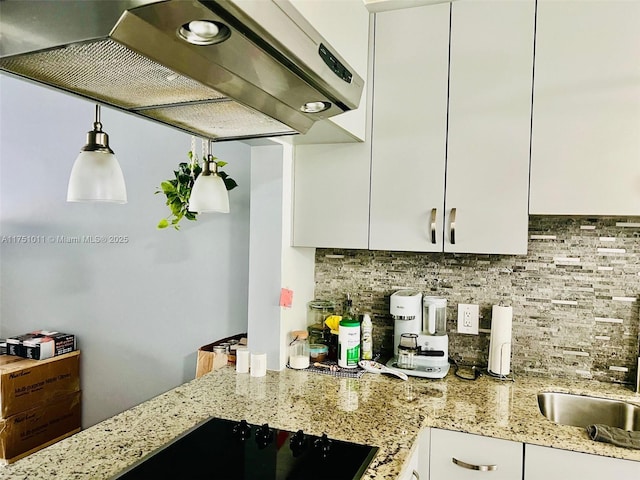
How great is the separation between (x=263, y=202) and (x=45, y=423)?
2.08 meters

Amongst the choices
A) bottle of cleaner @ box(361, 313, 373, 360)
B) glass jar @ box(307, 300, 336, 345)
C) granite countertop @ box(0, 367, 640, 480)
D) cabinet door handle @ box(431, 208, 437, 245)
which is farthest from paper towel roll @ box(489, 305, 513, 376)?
glass jar @ box(307, 300, 336, 345)

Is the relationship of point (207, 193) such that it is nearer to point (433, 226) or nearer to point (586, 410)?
point (433, 226)

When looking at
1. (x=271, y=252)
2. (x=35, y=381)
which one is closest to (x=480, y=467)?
(x=271, y=252)

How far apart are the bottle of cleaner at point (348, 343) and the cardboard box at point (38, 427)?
201 centimetres

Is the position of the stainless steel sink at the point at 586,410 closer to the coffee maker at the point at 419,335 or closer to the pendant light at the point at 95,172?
the coffee maker at the point at 419,335

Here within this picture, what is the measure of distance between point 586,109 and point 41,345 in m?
3.13

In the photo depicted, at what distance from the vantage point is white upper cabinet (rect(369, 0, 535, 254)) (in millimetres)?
1867

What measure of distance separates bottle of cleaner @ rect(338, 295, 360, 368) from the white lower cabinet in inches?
32.0

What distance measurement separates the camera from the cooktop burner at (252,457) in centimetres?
128

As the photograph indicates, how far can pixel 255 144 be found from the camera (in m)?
2.12

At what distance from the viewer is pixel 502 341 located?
2033mm

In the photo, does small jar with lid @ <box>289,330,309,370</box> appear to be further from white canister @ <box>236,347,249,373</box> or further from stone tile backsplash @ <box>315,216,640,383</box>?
stone tile backsplash @ <box>315,216,640,383</box>

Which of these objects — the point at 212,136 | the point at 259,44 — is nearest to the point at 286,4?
the point at 259,44

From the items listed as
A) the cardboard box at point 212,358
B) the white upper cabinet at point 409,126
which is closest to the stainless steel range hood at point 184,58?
the white upper cabinet at point 409,126
